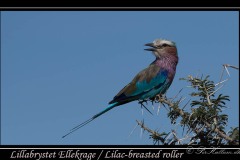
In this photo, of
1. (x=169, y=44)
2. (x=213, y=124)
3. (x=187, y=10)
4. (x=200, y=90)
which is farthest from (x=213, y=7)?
(x=169, y=44)

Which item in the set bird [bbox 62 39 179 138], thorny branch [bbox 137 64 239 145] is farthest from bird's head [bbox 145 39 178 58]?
thorny branch [bbox 137 64 239 145]

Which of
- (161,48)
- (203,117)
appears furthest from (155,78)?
(203,117)

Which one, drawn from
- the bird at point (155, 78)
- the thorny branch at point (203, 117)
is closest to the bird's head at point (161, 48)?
the bird at point (155, 78)

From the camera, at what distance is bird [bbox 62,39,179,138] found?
854 cm

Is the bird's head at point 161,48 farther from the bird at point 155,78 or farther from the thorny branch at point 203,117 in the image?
the thorny branch at point 203,117

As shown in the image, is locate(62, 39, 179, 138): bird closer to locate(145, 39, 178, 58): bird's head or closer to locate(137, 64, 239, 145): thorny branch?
locate(145, 39, 178, 58): bird's head

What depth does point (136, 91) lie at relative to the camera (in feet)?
28.3

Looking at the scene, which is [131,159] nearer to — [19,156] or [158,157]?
[158,157]

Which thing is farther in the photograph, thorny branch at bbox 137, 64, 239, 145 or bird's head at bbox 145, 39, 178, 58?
bird's head at bbox 145, 39, 178, 58

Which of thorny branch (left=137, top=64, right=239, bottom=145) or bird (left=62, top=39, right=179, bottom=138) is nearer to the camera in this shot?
thorny branch (left=137, top=64, right=239, bottom=145)

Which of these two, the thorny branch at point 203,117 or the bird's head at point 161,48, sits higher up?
the bird's head at point 161,48

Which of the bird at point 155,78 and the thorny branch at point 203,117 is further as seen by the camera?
the bird at point 155,78

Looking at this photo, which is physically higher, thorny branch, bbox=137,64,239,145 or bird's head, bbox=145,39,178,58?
bird's head, bbox=145,39,178,58

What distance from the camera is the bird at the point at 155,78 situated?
8.54m
